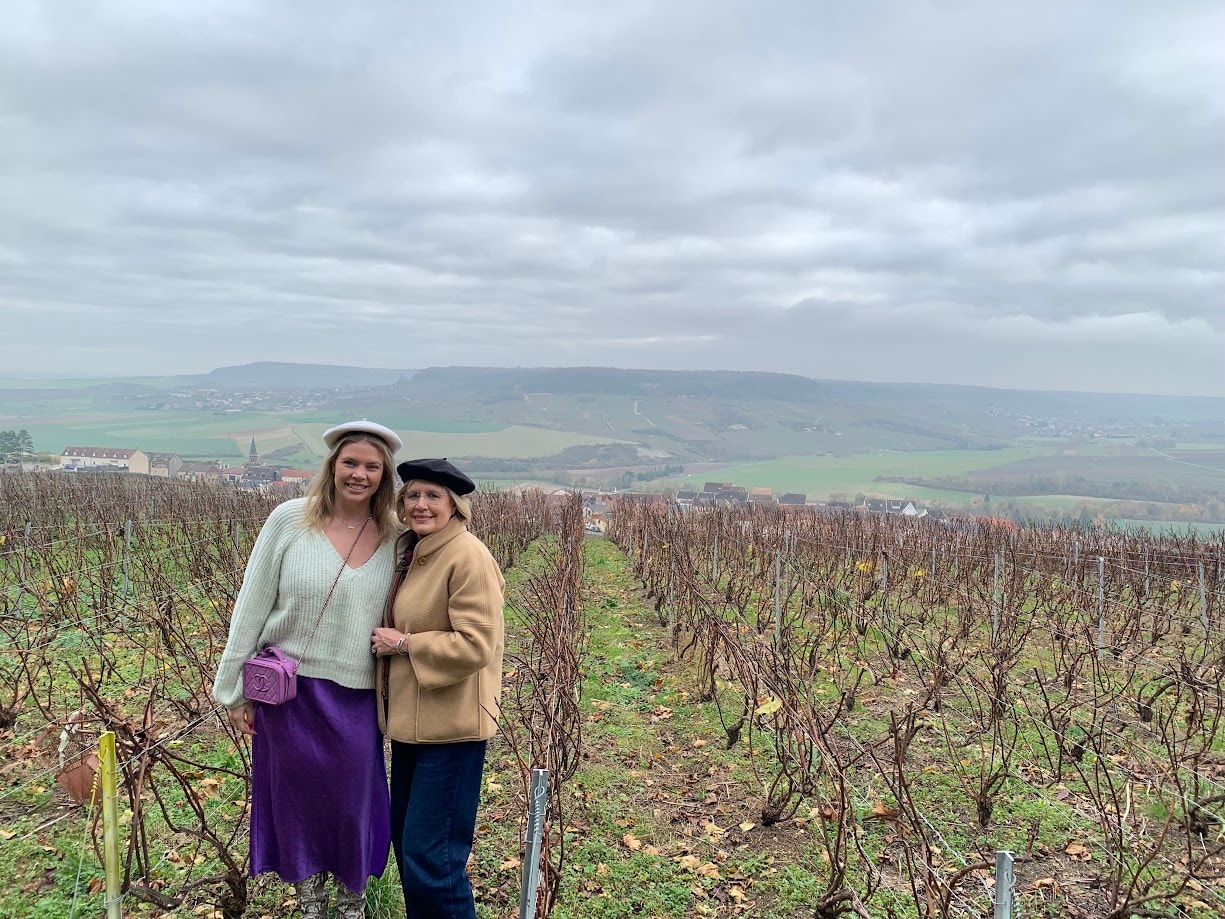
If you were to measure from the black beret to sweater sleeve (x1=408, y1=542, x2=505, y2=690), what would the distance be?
0.21 metres

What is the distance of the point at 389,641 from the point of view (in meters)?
1.90

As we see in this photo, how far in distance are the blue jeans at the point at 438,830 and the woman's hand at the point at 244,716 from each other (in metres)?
0.41

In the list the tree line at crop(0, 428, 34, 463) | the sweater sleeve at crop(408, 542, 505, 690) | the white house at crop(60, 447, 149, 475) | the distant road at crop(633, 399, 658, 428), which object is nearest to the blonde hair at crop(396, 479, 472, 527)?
the sweater sleeve at crop(408, 542, 505, 690)

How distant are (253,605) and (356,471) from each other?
456 mm

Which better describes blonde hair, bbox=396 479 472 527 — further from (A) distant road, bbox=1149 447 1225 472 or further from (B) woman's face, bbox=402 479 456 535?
(A) distant road, bbox=1149 447 1225 472

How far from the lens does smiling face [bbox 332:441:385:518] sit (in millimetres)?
1997

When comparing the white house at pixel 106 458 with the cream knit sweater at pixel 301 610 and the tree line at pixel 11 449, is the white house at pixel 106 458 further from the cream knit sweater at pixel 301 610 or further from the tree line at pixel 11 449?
the cream knit sweater at pixel 301 610

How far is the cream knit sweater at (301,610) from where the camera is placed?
194cm

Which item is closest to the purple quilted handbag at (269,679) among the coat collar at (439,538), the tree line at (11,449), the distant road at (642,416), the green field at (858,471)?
the coat collar at (439,538)

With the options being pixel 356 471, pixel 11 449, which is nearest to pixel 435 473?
pixel 356 471

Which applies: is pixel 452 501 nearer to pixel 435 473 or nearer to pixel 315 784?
pixel 435 473

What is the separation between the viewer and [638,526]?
14641 millimetres

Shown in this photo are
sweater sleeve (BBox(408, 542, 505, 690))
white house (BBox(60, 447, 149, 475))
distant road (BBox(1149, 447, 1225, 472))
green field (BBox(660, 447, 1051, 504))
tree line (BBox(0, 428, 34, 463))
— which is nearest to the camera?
sweater sleeve (BBox(408, 542, 505, 690))

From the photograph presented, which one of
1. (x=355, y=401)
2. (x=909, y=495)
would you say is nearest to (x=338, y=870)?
(x=909, y=495)
